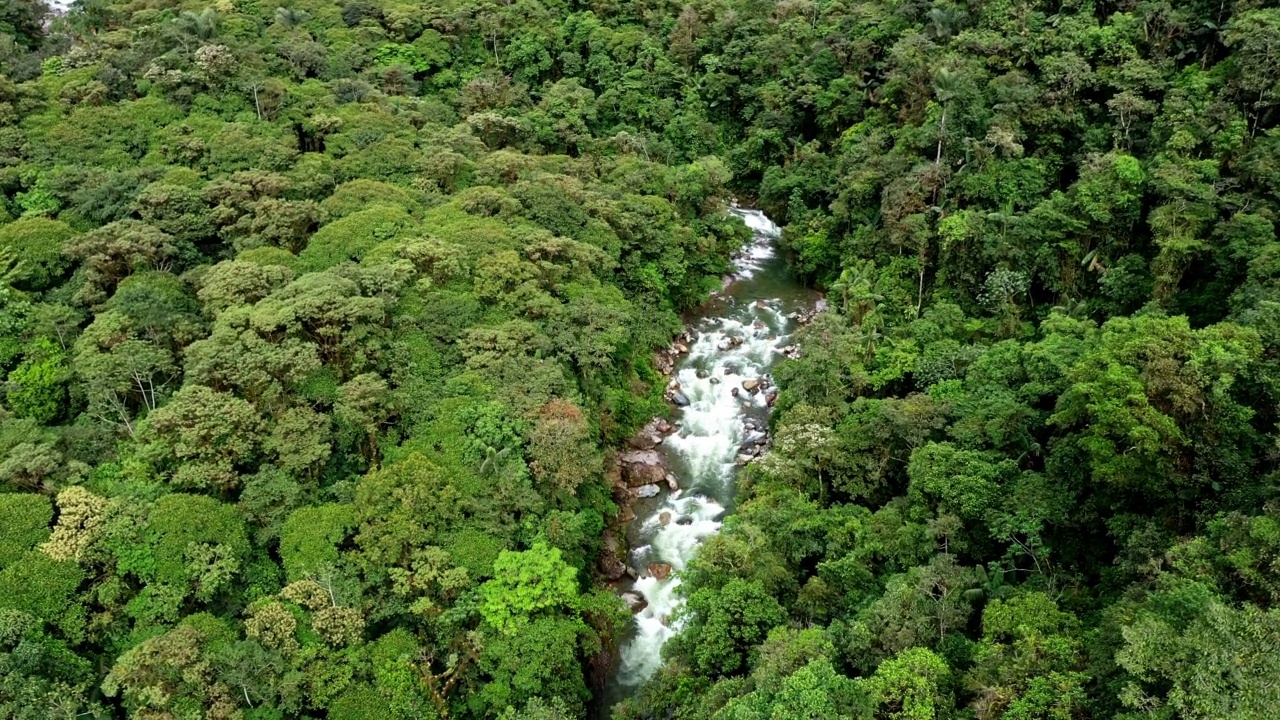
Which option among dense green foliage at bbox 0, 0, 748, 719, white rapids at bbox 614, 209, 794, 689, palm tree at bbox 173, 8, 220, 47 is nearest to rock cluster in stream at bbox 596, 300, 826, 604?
white rapids at bbox 614, 209, 794, 689

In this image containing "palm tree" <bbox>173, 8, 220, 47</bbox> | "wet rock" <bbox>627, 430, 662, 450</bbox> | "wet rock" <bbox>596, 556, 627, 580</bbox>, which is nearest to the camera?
"wet rock" <bbox>596, 556, 627, 580</bbox>

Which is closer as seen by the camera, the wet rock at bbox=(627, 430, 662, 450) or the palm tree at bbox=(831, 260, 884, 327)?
the wet rock at bbox=(627, 430, 662, 450)

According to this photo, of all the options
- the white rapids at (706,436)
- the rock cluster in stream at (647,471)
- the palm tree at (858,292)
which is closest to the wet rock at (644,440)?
the rock cluster in stream at (647,471)

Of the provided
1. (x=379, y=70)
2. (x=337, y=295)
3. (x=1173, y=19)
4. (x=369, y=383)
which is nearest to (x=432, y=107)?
(x=379, y=70)

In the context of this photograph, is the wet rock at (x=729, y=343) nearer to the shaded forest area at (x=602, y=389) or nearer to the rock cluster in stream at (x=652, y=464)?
the rock cluster in stream at (x=652, y=464)

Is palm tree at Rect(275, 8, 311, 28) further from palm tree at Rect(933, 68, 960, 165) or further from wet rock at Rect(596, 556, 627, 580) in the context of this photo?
wet rock at Rect(596, 556, 627, 580)
